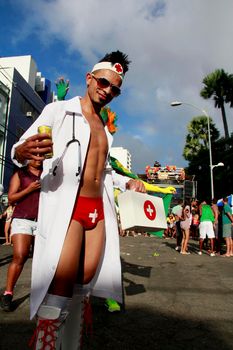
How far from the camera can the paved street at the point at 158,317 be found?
10.4 feet

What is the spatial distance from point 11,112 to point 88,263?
2971 centimetres

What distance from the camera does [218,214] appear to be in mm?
11758

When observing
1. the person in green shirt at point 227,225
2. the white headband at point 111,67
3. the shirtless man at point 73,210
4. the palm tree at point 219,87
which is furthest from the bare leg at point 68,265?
the palm tree at point 219,87

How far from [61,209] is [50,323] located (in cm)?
57

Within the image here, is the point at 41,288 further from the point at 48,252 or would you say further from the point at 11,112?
the point at 11,112

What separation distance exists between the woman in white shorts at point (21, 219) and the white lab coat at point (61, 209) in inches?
74.1

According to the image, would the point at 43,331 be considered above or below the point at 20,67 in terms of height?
below

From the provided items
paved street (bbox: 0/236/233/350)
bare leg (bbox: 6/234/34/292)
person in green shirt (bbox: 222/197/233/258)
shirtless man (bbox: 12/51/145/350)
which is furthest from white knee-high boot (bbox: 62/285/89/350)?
person in green shirt (bbox: 222/197/233/258)

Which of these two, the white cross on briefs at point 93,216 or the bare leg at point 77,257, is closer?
the bare leg at point 77,257

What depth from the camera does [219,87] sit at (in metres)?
39.6

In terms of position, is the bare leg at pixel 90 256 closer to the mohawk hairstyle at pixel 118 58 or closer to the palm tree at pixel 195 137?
the mohawk hairstyle at pixel 118 58

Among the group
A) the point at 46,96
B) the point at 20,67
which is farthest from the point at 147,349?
the point at 46,96

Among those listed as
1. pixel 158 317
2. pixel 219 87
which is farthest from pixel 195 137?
pixel 158 317

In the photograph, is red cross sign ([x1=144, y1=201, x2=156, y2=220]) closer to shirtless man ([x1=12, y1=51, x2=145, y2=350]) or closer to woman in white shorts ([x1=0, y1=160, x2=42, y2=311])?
shirtless man ([x1=12, y1=51, x2=145, y2=350])
